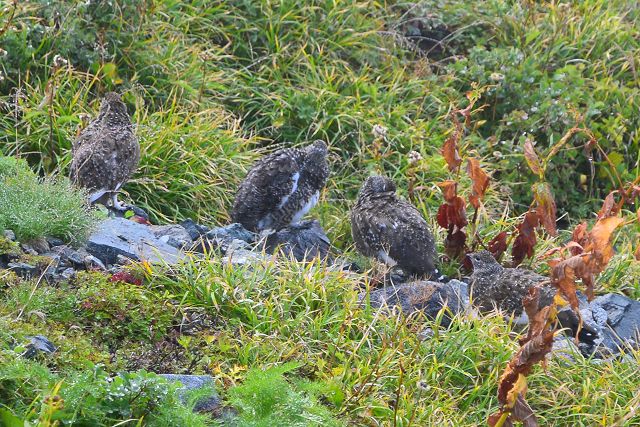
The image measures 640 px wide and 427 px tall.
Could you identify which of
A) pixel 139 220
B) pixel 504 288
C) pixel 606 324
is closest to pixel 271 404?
pixel 504 288

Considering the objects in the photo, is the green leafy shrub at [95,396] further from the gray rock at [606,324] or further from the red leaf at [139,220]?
the red leaf at [139,220]

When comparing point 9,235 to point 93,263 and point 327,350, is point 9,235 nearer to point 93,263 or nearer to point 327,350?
point 93,263

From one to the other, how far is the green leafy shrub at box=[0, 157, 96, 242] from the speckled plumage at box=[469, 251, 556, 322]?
8.66 feet

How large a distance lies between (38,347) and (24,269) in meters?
1.10

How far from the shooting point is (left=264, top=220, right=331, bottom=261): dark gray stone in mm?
7895

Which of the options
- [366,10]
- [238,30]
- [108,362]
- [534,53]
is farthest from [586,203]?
[108,362]

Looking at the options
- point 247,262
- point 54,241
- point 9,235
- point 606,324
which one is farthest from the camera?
point 606,324

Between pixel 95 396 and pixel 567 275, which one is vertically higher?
pixel 567 275

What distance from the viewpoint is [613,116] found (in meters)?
10.6

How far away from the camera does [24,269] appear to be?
6.00m

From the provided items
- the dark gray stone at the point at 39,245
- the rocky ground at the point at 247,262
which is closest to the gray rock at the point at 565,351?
the rocky ground at the point at 247,262

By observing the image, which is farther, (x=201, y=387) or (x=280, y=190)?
(x=280, y=190)

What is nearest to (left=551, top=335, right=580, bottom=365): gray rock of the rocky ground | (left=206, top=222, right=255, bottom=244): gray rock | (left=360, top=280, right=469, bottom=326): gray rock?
the rocky ground

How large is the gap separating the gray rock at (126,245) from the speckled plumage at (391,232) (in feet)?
4.94
